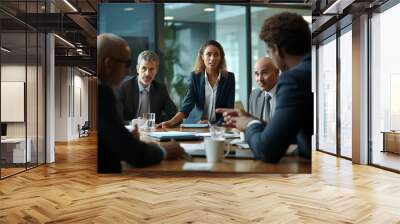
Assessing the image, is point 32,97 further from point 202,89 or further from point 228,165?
point 228,165

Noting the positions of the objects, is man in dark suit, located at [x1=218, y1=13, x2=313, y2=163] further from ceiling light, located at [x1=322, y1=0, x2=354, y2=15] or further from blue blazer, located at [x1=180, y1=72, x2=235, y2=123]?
ceiling light, located at [x1=322, y1=0, x2=354, y2=15]

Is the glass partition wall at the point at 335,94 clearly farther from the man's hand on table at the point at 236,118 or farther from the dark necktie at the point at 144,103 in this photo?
the dark necktie at the point at 144,103

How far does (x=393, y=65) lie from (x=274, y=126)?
5938mm

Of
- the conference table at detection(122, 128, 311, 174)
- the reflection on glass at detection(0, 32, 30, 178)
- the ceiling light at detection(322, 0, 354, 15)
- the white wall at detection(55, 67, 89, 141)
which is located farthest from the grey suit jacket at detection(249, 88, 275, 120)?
the white wall at detection(55, 67, 89, 141)

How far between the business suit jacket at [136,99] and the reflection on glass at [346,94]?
24.0 feet

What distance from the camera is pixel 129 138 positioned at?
2160 mm

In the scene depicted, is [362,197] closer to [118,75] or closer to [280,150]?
[280,150]

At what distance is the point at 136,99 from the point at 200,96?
1.12ft

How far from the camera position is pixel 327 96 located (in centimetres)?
→ 1044

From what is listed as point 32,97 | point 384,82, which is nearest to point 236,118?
point 384,82

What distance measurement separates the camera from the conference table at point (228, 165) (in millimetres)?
2160

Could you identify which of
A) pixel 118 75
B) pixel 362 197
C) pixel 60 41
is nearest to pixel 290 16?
pixel 118 75

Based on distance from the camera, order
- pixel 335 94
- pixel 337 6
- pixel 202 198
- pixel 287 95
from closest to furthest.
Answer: pixel 287 95 < pixel 202 198 < pixel 337 6 < pixel 335 94

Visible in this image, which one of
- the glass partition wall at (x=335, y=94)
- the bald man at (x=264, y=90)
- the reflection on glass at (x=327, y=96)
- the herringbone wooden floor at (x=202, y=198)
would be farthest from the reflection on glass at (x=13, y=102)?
the reflection on glass at (x=327, y=96)
